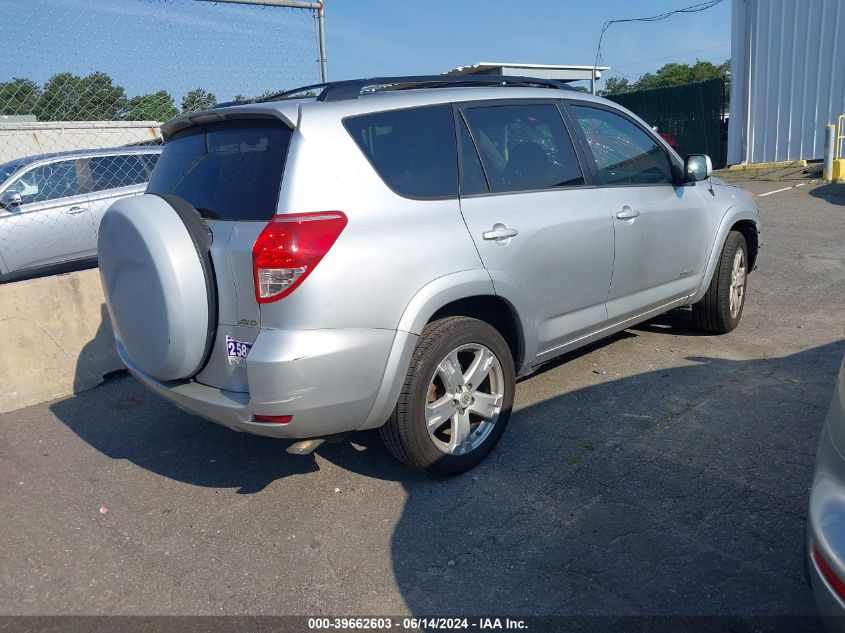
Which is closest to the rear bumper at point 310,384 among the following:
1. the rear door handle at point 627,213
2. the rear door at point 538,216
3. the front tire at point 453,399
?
the front tire at point 453,399

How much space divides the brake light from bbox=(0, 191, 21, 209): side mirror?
6.88 m

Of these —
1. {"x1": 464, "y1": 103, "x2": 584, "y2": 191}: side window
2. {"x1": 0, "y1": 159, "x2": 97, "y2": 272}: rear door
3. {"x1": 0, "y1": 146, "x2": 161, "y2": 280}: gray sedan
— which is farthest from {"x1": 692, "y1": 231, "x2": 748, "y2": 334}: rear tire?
{"x1": 0, "y1": 159, "x2": 97, "y2": 272}: rear door

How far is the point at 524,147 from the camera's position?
159 inches

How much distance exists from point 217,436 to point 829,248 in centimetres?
735

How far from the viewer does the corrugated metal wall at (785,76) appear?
15867 mm

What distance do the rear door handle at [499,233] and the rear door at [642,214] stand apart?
0.95m

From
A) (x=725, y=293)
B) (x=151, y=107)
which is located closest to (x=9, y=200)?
(x=151, y=107)

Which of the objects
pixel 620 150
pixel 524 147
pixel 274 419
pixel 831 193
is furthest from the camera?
pixel 831 193

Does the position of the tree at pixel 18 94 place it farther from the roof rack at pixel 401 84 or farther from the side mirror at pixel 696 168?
the side mirror at pixel 696 168

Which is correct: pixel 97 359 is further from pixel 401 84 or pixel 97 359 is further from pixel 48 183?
pixel 48 183

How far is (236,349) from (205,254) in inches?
17.4

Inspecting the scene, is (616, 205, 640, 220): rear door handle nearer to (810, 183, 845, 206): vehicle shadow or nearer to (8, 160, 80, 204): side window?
(8, 160, 80, 204): side window

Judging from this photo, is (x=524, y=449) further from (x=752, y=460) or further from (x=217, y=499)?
(x=217, y=499)

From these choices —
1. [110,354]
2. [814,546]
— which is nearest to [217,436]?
[110,354]
